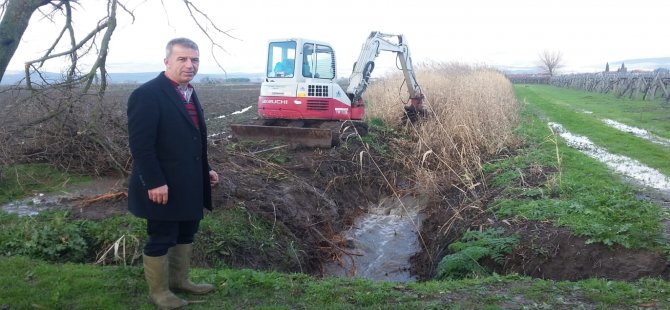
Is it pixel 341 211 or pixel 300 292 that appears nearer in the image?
pixel 300 292

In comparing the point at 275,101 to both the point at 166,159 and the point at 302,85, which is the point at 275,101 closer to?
the point at 302,85

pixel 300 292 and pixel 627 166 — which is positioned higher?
pixel 627 166

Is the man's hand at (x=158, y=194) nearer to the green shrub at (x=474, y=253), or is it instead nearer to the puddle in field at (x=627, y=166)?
the green shrub at (x=474, y=253)

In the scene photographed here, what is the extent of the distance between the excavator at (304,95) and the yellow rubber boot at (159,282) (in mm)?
7753

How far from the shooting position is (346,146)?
11969mm

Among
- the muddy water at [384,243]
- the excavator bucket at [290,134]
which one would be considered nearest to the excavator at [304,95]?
the excavator bucket at [290,134]

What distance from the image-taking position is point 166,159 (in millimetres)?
3945

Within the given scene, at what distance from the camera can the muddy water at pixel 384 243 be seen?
753 cm

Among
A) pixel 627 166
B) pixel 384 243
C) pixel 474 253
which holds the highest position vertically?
pixel 627 166

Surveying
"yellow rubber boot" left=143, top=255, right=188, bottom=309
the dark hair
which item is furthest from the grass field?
the dark hair

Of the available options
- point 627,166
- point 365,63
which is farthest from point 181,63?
point 365,63

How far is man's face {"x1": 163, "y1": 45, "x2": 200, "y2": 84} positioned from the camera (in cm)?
385

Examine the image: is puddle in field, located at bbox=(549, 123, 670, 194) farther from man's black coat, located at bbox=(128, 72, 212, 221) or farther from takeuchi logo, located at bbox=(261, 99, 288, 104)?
man's black coat, located at bbox=(128, 72, 212, 221)

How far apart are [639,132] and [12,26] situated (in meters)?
16.1
